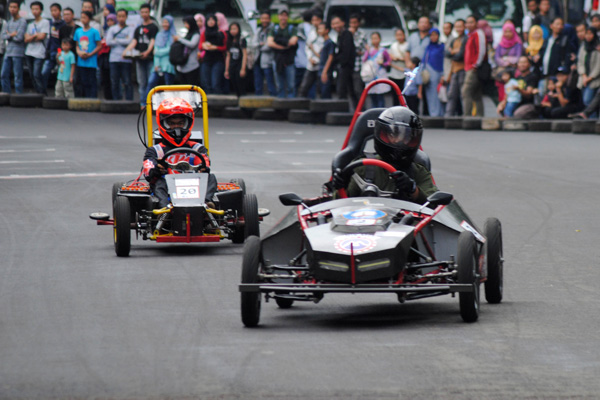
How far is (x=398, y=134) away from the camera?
28.3 ft

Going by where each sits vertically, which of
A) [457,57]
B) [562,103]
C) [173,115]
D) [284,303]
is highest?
[173,115]

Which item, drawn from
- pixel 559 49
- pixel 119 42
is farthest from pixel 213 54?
pixel 559 49

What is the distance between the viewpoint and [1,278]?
962 centimetres

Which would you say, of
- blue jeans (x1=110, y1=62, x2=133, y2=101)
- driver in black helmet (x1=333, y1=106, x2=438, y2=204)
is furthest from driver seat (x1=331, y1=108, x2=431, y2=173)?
blue jeans (x1=110, y1=62, x2=133, y2=101)

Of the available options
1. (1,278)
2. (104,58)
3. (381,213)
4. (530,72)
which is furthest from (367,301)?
(104,58)

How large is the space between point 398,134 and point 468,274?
154cm

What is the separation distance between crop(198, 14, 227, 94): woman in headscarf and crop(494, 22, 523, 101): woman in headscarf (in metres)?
5.61

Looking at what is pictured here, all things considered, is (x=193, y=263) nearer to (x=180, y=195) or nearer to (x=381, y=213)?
(x=180, y=195)

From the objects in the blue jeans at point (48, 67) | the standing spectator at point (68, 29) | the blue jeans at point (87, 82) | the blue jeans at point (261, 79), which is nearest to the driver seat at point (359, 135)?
the blue jeans at point (261, 79)

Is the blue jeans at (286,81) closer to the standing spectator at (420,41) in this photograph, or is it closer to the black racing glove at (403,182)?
the standing spectator at (420,41)

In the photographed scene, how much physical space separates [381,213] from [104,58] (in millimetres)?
18969

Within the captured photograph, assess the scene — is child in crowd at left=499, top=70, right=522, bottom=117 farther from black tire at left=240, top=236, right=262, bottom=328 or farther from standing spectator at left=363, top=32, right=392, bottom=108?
black tire at left=240, top=236, right=262, bottom=328

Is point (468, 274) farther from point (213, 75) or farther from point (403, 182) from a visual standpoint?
point (213, 75)

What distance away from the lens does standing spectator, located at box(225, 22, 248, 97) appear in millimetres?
25312
